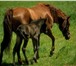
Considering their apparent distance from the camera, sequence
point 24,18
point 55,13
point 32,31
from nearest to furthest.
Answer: point 32,31, point 24,18, point 55,13

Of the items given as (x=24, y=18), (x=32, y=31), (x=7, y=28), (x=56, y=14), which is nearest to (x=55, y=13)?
(x=56, y=14)

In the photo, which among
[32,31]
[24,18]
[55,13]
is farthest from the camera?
[55,13]

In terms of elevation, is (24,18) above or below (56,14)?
above

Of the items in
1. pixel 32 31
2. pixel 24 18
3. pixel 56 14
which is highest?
pixel 24 18

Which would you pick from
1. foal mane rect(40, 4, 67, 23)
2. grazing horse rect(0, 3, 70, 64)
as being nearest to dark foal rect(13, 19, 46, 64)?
grazing horse rect(0, 3, 70, 64)

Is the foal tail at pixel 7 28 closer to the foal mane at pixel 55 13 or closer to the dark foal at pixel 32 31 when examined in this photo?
the dark foal at pixel 32 31

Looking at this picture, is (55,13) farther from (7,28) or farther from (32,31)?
(7,28)

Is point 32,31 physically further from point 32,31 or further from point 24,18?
point 24,18

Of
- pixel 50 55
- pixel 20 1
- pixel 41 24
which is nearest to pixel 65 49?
pixel 50 55

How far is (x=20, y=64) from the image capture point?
8.82 meters

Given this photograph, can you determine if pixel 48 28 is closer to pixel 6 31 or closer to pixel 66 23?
pixel 66 23

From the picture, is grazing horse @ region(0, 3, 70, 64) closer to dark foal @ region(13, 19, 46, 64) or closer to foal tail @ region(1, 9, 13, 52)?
foal tail @ region(1, 9, 13, 52)

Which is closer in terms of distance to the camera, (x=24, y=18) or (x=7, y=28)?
(x=7, y=28)

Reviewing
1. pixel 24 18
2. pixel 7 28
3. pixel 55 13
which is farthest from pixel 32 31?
pixel 55 13
